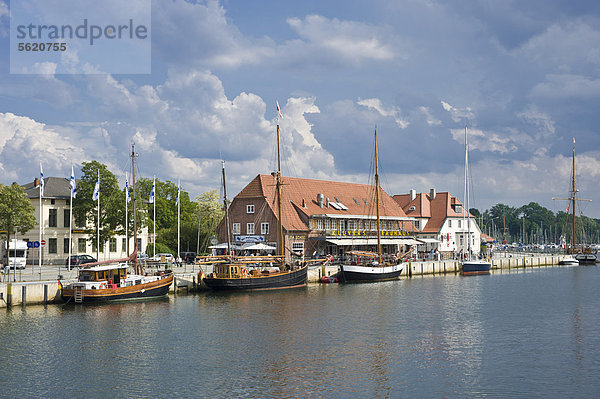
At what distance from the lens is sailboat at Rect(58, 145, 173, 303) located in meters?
49.6

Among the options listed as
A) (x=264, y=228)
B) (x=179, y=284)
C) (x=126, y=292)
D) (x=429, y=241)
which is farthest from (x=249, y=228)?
(x=429, y=241)

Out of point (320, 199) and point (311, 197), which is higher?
point (311, 197)

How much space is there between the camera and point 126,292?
51781 millimetres

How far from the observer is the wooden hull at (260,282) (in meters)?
59.5

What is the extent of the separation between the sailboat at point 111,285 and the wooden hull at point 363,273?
23.2 metres

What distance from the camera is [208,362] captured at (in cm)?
3081

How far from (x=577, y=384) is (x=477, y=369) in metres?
4.48

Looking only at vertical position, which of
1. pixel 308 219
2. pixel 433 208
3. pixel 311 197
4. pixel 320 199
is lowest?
pixel 308 219

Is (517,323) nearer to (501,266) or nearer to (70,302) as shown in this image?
(70,302)

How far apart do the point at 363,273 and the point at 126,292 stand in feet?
98.1

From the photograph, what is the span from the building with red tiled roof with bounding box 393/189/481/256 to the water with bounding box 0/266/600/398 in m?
47.9

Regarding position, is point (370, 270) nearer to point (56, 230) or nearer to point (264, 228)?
point (264, 228)

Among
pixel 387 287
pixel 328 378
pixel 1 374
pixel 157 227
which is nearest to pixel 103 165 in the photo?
pixel 157 227

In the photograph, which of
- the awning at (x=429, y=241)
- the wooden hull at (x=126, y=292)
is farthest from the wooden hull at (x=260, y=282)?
the awning at (x=429, y=241)
